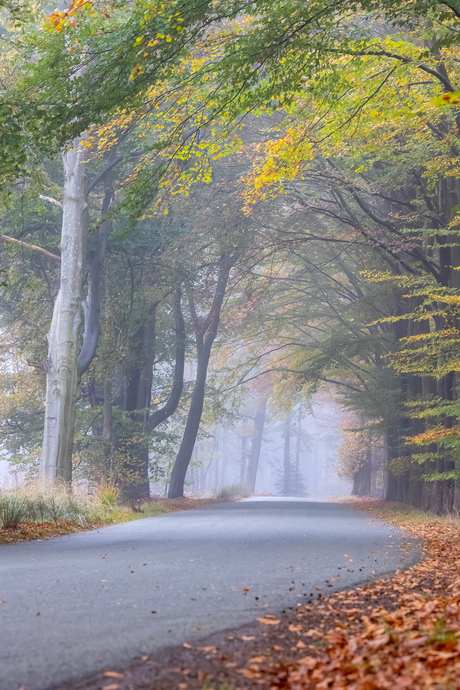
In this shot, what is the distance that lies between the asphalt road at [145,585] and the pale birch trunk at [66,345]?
438 centimetres

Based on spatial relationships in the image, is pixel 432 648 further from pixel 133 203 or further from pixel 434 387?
pixel 434 387

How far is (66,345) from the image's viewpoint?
14930 millimetres

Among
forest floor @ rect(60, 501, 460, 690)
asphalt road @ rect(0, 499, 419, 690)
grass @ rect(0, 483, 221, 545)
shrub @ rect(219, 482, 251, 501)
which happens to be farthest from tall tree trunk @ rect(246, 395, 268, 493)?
forest floor @ rect(60, 501, 460, 690)

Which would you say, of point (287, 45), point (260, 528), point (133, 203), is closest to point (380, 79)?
point (287, 45)

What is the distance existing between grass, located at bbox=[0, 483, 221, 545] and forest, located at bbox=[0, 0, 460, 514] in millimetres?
1598

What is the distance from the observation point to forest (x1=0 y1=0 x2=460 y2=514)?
8320 millimetres

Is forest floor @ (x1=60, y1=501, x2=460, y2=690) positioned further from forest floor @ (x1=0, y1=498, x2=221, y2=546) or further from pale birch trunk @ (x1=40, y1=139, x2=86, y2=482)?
pale birch trunk @ (x1=40, y1=139, x2=86, y2=482)

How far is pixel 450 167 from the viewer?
13.7 meters

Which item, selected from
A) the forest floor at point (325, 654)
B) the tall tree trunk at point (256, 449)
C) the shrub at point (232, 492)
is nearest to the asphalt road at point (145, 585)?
the forest floor at point (325, 654)

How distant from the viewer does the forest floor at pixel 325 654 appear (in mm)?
3078

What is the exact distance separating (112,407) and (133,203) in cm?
1279

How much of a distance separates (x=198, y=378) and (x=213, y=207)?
305 inches

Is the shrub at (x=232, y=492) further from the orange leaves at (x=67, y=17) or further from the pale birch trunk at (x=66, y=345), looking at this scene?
the orange leaves at (x=67, y=17)

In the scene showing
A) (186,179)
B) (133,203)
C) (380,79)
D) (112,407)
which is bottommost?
(112,407)
